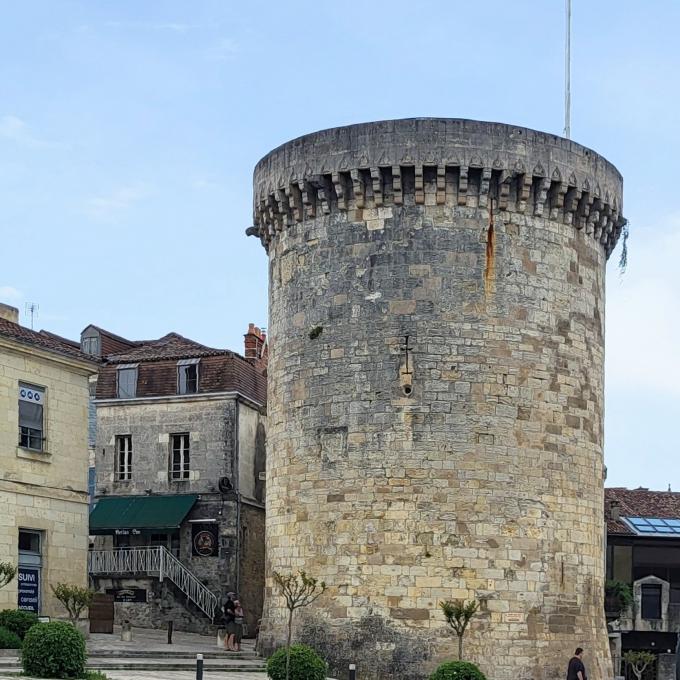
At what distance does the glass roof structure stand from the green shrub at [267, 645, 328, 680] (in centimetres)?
2213

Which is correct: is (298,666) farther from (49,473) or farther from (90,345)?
(90,345)

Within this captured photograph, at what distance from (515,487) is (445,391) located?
2.42m

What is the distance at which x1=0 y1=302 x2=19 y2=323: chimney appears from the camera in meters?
34.6

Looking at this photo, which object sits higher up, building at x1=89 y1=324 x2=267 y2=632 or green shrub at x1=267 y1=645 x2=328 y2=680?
building at x1=89 y1=324 x2=267 y2=632

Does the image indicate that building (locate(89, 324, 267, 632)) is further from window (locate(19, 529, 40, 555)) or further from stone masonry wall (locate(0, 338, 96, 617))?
window (locate(19, 529, 40, 555))

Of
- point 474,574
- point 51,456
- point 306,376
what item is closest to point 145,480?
Result: point 51,456

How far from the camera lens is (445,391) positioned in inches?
1100

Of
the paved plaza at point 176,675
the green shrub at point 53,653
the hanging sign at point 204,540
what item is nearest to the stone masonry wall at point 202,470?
the hanging sign at point 204,540

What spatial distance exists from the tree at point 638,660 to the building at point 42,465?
16275mm

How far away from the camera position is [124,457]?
43.4 meters

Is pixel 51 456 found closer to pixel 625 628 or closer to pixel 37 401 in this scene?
pixel 37 401

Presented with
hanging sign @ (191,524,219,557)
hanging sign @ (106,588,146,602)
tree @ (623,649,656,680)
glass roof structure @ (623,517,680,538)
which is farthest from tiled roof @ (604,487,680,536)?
hanging sign @ (106,588,146,602)

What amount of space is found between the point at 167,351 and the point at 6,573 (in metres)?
17.9

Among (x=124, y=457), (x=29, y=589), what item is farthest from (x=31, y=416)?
(x=124, y=457)
